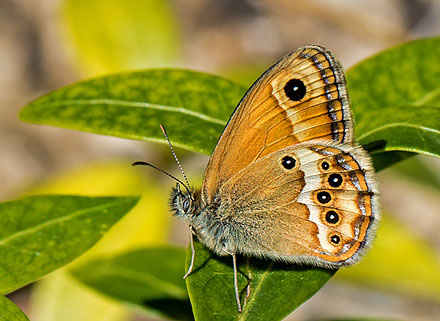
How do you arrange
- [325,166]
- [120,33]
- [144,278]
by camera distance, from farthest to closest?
[120,33] → [144,278] → [325,166]

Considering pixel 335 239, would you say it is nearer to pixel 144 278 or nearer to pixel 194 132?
pixel 194 132

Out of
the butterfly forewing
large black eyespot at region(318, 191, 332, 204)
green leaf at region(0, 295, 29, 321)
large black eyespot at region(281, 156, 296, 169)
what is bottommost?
green leaf at region(0, 295, 29, 321)

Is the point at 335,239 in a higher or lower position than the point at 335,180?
lower

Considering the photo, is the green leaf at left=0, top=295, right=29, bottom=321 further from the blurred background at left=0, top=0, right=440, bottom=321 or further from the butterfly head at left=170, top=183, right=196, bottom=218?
the blurred background at left=0, top=0, right=440, bottom=321

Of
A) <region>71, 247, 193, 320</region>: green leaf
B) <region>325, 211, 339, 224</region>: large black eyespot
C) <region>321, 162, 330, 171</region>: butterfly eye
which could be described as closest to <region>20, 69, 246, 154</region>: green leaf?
<region>321, 162, 330, 171</region>: butterfly eye

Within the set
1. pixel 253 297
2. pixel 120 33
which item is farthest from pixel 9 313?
pixel 120 33

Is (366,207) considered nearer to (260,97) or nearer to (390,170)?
(260,97)

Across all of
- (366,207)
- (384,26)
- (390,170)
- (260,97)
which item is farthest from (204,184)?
(384,26)
